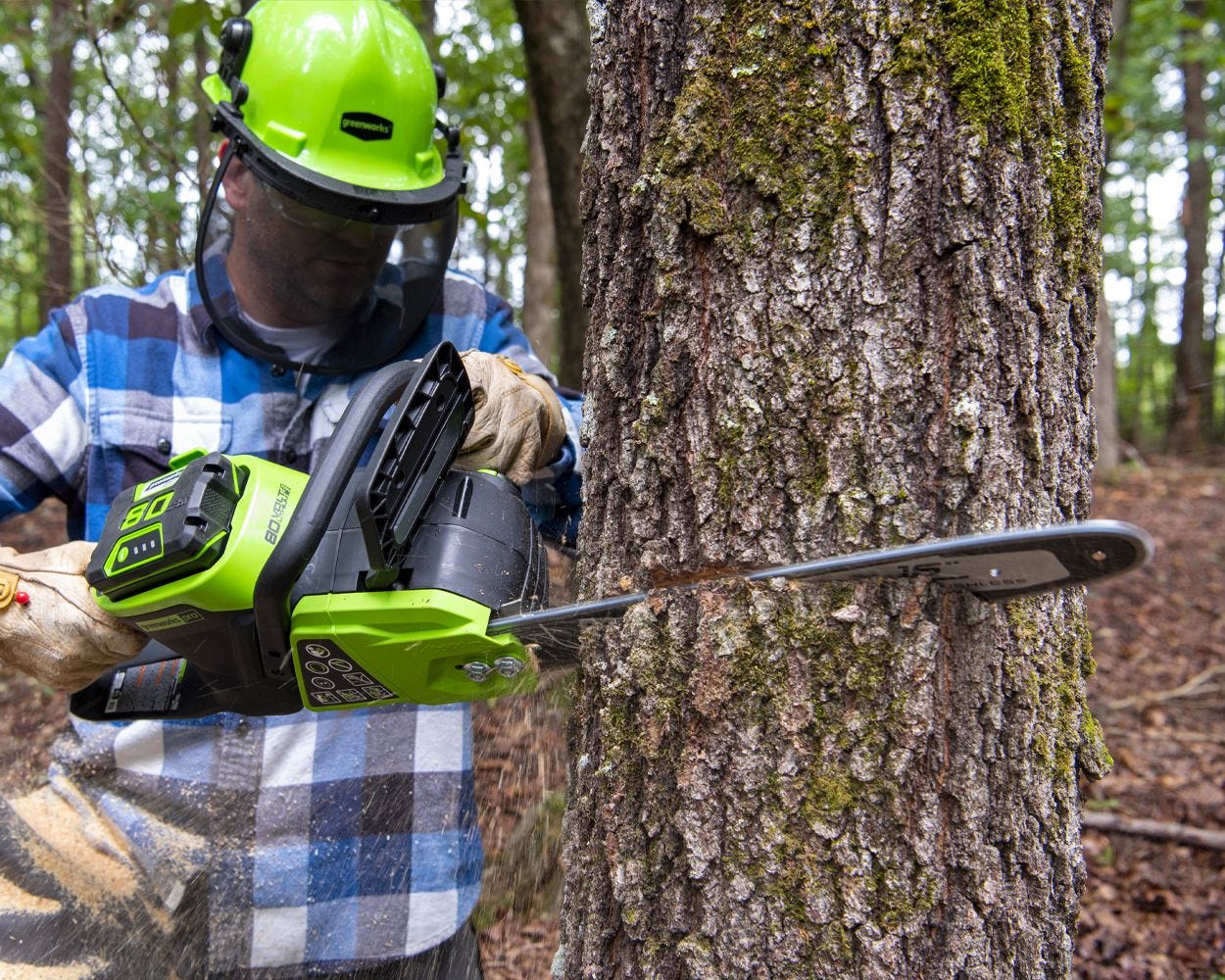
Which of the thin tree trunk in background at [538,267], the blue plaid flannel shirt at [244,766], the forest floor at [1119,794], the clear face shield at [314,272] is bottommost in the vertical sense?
the forest floor at [1119,794]

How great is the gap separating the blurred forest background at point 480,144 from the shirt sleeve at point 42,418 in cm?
131

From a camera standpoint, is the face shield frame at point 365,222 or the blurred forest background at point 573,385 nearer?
the face shield frame at point 365,222

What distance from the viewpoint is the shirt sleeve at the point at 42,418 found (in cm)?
190

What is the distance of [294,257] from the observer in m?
2.02

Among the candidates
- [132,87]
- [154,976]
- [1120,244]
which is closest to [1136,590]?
[154,976]

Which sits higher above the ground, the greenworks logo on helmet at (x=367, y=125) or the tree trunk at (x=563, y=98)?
the tree trunk at (x=563, y=98)

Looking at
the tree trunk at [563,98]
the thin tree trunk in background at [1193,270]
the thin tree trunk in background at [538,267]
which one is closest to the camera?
the tree trunk at [563,98]

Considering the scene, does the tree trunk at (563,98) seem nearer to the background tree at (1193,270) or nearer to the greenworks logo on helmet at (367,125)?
the greenworks logo on helmet at (367,125)

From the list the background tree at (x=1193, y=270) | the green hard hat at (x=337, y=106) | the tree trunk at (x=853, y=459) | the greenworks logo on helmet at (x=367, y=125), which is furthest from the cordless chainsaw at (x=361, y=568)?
the background tree at (x=1193, y=270)

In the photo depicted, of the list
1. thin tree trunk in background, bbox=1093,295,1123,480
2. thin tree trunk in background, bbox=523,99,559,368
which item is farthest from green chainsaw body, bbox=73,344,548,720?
thin tree trunk in background, bbox=1093,295,1123,480

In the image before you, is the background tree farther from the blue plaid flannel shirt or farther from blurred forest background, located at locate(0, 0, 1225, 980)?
the blue plaid flannel shirt

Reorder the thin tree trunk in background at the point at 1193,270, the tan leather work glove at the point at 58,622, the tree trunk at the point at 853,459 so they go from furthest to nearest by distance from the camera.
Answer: the thin tree trunk in background at the point at 1193,270, the tan leather work glove at the point at 58,622, the tree trunk at the point at 853,459

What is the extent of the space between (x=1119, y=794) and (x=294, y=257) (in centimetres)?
340

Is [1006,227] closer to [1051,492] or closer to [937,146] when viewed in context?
[937,146]
